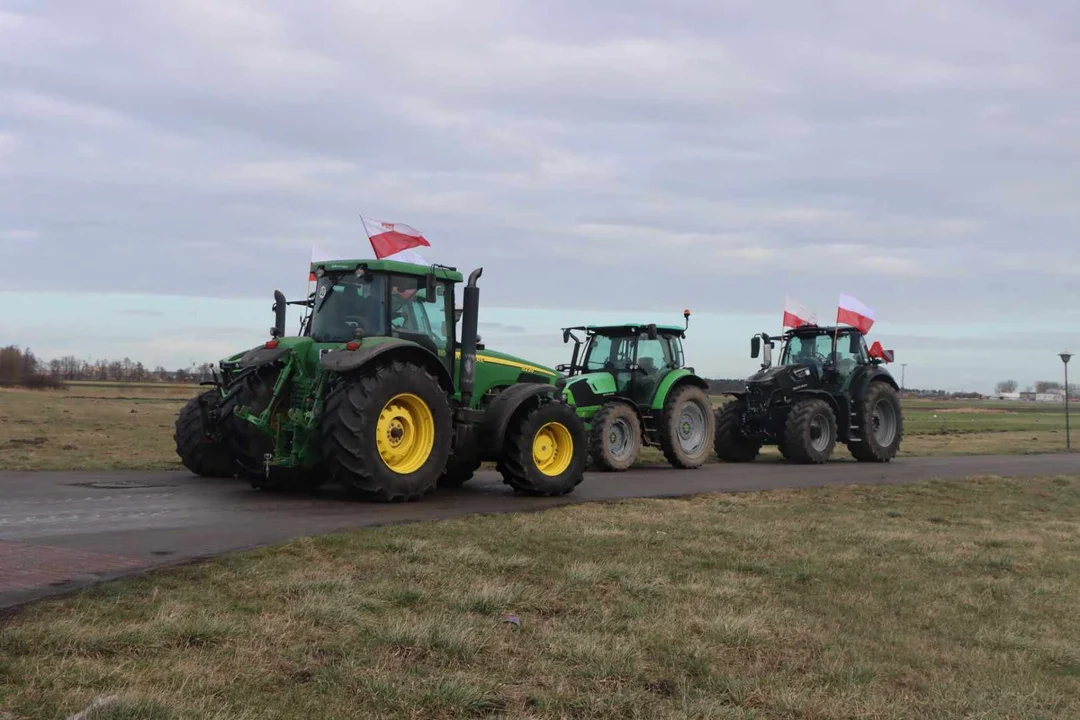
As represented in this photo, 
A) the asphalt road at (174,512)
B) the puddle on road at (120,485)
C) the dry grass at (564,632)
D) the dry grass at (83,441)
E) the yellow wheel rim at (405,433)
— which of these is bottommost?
the dry grass at (564,632)

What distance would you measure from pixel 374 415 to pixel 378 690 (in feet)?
19.7

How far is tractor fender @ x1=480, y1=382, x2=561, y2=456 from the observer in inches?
A: 453

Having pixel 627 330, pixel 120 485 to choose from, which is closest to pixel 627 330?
pixel 627 330

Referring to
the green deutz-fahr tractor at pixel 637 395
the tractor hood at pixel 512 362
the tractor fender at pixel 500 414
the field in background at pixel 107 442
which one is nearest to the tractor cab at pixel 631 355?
the green deutz-fahr tractor at pixel 637 395

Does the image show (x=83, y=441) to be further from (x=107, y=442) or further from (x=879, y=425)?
(x=879, y=425)

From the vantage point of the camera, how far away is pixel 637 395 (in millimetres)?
17594

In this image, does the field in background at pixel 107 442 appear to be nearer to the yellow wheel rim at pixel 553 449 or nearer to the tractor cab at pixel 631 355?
the tractor cab at pixel 631 355

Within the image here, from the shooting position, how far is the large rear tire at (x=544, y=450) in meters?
11.6

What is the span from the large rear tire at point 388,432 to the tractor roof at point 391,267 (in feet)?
3.86

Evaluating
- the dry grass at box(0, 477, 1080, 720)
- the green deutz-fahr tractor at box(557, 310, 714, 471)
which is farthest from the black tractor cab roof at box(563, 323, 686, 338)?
the dry grass at box(0, 477, 1080, 720)

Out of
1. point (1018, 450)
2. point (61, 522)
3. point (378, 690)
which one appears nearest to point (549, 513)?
point (61, 522)

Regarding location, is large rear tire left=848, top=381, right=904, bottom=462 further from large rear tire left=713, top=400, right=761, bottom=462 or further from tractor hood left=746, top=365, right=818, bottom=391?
large rear tire left=713, top=400, right=761, bottom=462

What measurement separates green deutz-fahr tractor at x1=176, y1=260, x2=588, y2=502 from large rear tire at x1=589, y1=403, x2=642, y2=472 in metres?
3.89

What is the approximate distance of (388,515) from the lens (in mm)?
9438
